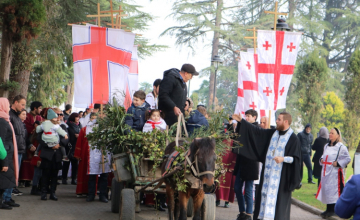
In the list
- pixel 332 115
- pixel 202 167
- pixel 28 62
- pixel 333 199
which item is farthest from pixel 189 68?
pixel 332 115

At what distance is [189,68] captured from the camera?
27.2 ft

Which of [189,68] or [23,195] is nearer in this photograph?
[189,68]

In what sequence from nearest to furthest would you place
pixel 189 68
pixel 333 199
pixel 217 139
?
pixel 217 139, pixel 189 68, pixel 333 199

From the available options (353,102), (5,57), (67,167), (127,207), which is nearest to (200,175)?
(127,207)

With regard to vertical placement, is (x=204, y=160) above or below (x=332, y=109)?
below

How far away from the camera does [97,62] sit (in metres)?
13.0

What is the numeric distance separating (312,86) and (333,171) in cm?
1908

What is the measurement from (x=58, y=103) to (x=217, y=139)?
67.7ft

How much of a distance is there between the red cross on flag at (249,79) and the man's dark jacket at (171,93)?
888 cm

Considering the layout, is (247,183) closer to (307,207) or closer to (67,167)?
(307,207)

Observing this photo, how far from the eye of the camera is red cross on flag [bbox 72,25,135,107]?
12680mm

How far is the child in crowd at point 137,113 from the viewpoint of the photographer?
8348 millimetres

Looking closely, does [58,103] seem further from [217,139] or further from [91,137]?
[217,139]

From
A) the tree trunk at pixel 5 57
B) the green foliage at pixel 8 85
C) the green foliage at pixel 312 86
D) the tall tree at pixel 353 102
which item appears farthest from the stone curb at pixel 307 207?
the green foliage at pixel 312 86
